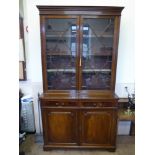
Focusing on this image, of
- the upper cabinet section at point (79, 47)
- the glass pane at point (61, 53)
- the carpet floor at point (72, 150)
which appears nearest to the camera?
the upper cabinet section at point (79, 47)

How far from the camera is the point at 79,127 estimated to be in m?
2.48

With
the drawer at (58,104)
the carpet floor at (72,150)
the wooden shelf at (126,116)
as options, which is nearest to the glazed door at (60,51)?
the drawer at (58,104)

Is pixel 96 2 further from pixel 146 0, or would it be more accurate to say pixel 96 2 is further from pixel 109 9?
pixel 146 0

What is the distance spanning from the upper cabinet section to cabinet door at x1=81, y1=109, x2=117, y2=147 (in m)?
0.37

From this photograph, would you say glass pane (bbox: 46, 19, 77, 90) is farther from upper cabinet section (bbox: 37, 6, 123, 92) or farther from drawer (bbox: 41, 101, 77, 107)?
drawer (bbox: 41, 101, 77, 107)

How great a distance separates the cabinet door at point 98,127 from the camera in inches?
96.0

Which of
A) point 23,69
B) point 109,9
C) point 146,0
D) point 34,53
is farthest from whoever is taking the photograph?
point 23,69

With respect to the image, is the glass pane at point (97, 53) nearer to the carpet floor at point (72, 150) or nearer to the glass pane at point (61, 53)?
the glass pane at point (61, 53)

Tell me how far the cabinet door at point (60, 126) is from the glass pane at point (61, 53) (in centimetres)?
37

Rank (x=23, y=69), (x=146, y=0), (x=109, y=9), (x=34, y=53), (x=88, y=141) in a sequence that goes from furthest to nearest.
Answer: (x=23, y=69) → (x=34, y=53) → (x=88, y=141) → (x=109, y=9) → (x=146, y=0)

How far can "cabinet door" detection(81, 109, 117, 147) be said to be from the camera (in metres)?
2.44
